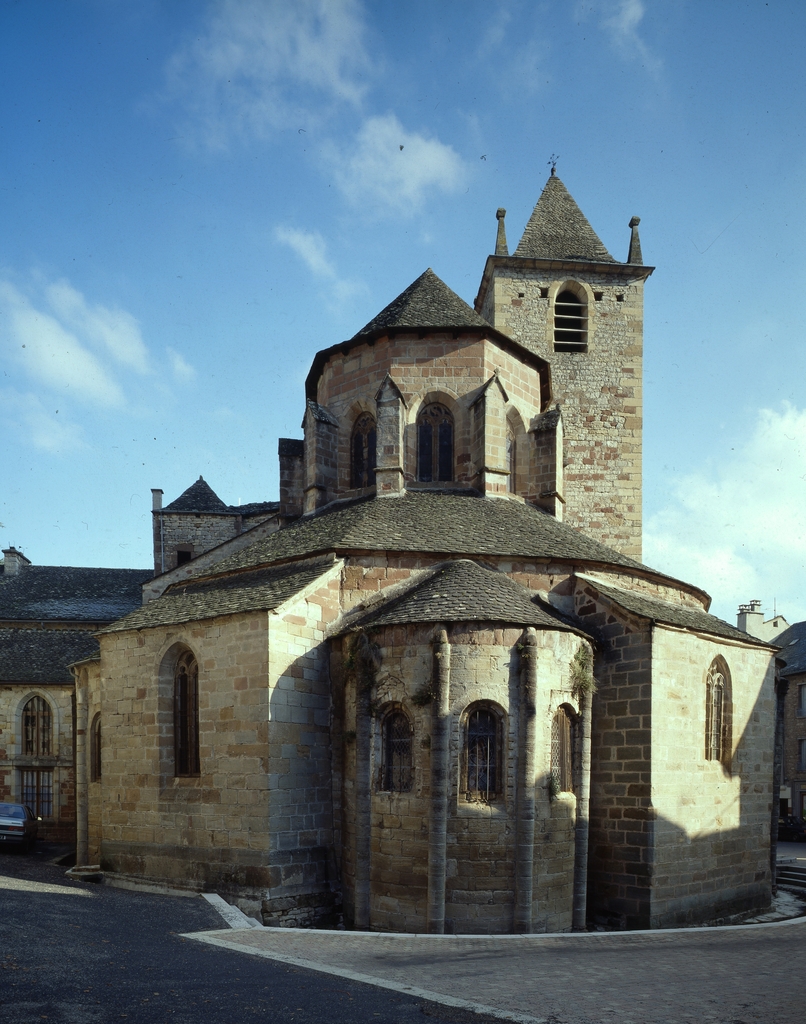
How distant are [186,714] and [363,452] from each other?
295 inches

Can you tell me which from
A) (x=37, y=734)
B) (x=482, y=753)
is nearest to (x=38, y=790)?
(x=37, y=734)

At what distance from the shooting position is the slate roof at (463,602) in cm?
1303

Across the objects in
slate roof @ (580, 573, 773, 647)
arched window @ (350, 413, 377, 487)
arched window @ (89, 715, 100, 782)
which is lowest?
arched window @ (89, 715, 100, 782)

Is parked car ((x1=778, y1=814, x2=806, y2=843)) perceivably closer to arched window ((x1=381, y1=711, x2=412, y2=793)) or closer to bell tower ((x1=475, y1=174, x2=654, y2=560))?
bell tower ((x1=475, y1=174, x2=654, y2=560))

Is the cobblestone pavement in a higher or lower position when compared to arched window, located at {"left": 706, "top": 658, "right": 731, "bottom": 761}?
lower

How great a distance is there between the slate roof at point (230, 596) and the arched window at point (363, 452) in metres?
4.18

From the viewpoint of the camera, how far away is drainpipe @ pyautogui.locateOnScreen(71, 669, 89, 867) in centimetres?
1856

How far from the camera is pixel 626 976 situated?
8.66 metres

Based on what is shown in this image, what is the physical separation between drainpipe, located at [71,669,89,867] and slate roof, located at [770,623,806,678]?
27477 millimetres

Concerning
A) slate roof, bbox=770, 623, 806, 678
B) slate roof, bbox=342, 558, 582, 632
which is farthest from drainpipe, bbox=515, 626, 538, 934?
slate roof, bbox=770, 623, 806, 678

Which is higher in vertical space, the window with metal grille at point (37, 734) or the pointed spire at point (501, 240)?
the pointed spire at point (501, 240)

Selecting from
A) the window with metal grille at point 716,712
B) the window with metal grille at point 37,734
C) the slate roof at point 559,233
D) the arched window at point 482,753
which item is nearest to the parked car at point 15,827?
the window with metal grille at point 37,734

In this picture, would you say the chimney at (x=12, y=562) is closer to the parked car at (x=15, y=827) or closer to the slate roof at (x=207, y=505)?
the slate roof at (x=207, y=505)

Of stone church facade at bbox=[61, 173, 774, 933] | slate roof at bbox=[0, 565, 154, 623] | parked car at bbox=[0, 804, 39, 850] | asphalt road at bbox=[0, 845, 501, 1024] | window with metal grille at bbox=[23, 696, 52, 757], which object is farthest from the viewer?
slate roof at bbox=[0, 565, 154, 623]
